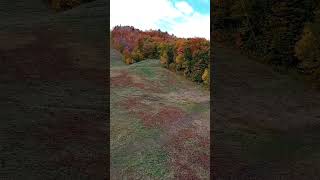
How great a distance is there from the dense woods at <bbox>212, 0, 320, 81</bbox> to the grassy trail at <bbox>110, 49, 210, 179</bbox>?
7.32ft

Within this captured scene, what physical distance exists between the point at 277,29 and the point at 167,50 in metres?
3.55

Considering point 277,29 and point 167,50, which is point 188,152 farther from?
point 167,50

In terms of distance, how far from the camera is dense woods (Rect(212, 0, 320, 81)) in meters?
12.0

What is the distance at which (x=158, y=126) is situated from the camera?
10.3 m

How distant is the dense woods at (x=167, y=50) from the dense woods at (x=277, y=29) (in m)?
1.47

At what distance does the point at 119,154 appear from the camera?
9.09 meters
